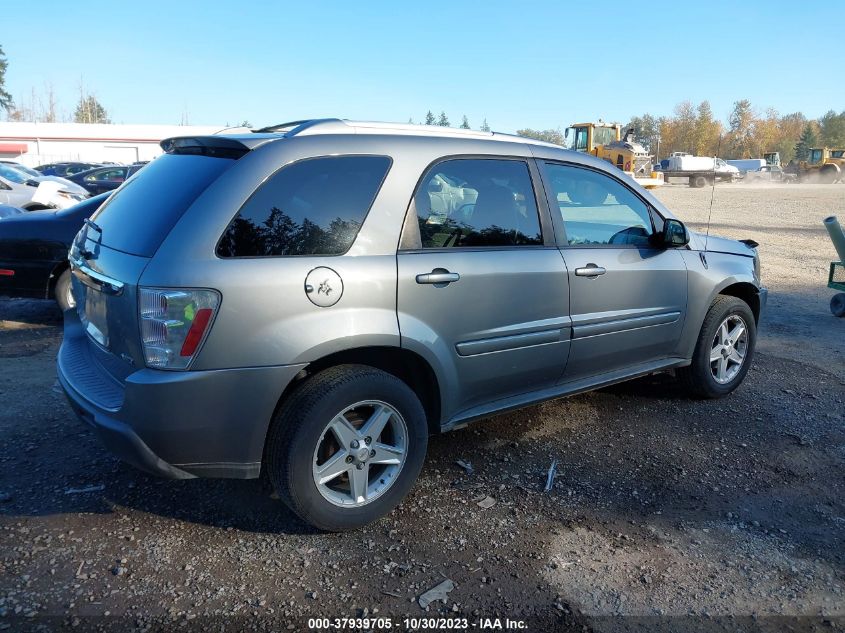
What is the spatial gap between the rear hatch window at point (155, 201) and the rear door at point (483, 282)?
3.18 ft

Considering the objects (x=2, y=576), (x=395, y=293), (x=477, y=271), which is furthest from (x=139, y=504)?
(x=477, y=271)

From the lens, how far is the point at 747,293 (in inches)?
199

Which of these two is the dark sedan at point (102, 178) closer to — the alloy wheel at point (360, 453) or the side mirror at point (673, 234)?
the side mirror at point (673, 234)

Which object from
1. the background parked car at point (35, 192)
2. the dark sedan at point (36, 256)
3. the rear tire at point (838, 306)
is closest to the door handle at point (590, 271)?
the dark sedan at point (36, 256)

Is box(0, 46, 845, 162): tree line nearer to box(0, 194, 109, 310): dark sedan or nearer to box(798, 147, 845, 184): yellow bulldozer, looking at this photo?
box(798, 147, 845, 184): yellow bulldozer

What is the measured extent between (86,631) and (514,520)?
1.88m

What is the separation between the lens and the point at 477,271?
10.8 feet

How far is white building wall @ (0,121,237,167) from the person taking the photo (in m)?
56.2

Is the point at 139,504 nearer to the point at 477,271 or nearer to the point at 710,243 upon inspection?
the point at 477,271

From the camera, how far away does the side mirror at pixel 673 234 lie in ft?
13.7

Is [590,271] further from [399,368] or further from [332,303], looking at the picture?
[332,303]

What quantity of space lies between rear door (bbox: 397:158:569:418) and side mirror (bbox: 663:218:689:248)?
947 millimetres

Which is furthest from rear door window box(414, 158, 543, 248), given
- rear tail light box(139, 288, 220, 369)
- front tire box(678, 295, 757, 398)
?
front tire box(678, 295, 757, 398)

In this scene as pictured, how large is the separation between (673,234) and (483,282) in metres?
1.61
